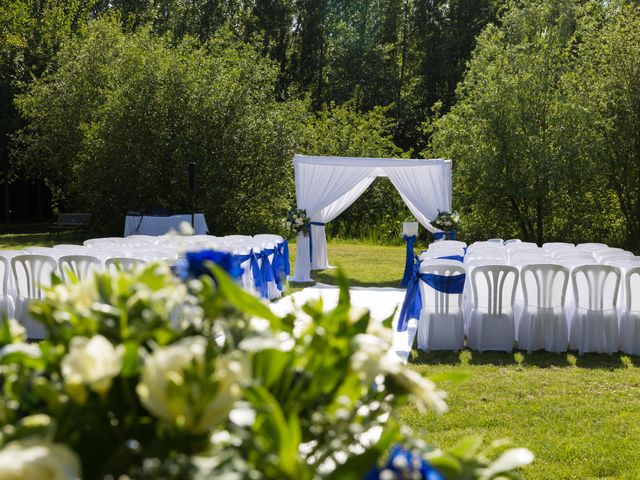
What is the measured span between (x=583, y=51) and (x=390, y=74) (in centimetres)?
1373

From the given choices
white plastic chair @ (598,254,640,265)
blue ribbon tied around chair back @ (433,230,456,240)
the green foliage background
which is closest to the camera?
white plastic chair @ (598,254,640,265)

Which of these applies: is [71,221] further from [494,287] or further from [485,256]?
[494,287]

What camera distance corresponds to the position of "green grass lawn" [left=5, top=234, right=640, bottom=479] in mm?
5133

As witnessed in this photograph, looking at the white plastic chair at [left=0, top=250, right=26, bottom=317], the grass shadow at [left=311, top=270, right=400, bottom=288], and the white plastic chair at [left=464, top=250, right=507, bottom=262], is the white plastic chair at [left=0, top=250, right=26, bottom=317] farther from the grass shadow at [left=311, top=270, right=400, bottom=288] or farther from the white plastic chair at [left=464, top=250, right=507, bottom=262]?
the grass shadow at [left=311, top=270, right=400, bottom=288]

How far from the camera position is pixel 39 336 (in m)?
9.02

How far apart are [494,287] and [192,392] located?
7.51 meters

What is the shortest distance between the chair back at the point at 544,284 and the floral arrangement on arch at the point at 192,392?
707cm

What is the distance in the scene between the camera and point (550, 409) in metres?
6.23

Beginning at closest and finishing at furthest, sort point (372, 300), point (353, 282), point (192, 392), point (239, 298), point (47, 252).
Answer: point (192, 392)
point (239, 298)
point (47, 252)
point (372, 300)
point (353, 282)

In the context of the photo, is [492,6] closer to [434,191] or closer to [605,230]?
[605,230]

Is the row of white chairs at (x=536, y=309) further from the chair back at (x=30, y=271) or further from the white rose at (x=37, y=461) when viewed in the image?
the white rose at (x=37, y=461)

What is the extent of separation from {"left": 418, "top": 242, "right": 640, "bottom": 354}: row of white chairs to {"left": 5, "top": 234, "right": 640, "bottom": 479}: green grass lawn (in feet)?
0.59

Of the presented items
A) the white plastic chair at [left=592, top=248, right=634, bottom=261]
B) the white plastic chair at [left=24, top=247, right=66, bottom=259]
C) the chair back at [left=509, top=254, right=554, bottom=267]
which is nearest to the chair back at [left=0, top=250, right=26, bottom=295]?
the white plastic chair at [left=24, top=247, right=66, bottom=259]

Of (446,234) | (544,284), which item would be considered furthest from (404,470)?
(446,234)
